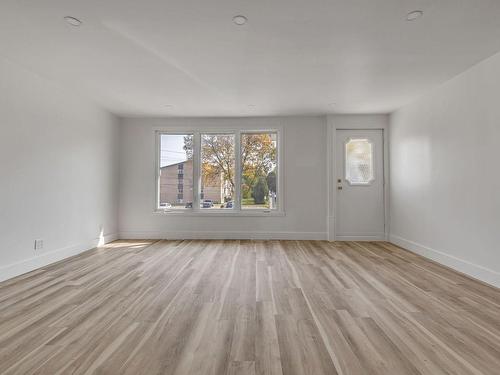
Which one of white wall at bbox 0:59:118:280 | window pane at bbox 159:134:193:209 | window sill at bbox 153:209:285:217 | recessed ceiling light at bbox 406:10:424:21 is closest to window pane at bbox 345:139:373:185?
window sill at bbox 153:209:285:217

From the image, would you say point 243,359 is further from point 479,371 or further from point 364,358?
point 479,371

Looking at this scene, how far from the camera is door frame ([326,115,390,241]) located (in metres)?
5.46

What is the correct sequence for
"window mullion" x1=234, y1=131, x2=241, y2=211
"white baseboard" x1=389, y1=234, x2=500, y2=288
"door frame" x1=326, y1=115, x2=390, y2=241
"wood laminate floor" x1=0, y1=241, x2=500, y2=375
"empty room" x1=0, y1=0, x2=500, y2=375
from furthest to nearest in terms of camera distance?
"window mullion" x1=234, y1=131, x2=241, y2=211 → "door frame" x1=326, y1=115, x2=390, y2=241 → "white baseboard" x1=389, y1=234, x2=500, y2=288 → "empty room" x1=0, y1=0, x2=500, y2=375 → "wood laminate floor" x1=0, y1=241, x2=500, y2=375

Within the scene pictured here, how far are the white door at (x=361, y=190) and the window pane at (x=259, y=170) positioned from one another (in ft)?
4.15

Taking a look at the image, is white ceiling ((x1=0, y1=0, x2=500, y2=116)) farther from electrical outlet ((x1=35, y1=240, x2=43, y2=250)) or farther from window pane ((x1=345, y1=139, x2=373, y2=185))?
electrical outlet ((x1=35, y1=240, x2=43, y2=250))

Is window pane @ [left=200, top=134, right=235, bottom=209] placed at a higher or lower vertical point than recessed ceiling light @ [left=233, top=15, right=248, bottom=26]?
lower

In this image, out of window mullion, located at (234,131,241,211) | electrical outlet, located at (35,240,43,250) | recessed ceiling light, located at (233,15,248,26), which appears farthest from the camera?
window mullion, located at (234,131,241,211)

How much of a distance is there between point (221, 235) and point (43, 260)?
288 cm

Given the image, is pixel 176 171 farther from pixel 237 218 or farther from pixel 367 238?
pixel 367 238

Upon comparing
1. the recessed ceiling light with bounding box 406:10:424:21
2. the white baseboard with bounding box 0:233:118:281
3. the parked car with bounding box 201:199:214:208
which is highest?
the recessed ceiling light with bounding box 406:10:424:21

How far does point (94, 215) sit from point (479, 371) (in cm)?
519

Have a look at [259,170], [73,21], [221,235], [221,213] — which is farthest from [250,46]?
[221,235]

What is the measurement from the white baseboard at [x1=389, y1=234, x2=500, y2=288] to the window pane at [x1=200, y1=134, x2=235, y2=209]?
10.7 feet

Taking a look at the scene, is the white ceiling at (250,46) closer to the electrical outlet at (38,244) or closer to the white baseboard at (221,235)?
the electrical outlet at (38,244)
